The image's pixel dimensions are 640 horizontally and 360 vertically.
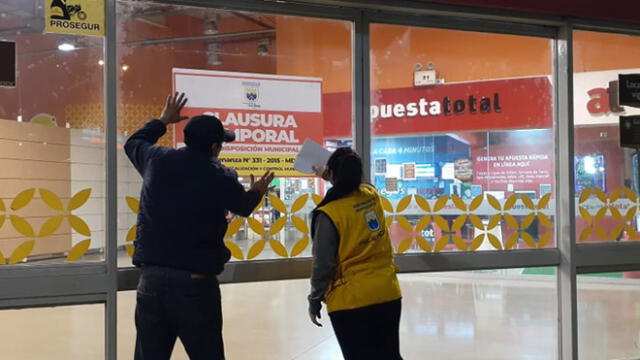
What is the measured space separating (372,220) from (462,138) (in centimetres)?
190

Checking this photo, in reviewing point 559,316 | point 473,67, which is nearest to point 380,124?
point 473,67

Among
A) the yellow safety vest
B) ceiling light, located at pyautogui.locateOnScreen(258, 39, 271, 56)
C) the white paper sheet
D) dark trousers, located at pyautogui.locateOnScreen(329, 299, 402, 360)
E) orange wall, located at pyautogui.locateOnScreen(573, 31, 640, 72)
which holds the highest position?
orange wall, located at pyautogui.locateOnScreen(573, 31, 640, 72)

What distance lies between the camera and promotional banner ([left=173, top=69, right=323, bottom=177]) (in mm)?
3529

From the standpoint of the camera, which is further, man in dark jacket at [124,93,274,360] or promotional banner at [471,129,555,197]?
promotional banner at [471,129,555,197]

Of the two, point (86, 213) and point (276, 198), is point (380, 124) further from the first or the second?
point (86, 213)

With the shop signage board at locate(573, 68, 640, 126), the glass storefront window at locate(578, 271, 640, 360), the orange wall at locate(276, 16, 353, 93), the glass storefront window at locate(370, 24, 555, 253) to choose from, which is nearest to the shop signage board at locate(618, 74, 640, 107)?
the shop signage board at locate(573, 68, 640, 126)

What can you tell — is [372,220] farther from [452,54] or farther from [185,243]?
[452,54]

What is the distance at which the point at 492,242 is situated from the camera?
13.5ft

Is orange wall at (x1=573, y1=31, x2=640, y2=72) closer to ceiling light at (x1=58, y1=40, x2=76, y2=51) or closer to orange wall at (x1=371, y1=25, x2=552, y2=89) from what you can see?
orange wall at (x1=371, y1=25, x2=552, y2=89)

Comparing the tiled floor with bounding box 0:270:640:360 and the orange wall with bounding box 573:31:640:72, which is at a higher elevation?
the orange wall with bounding box 573:31:640:72

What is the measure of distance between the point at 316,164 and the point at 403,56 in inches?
56.4

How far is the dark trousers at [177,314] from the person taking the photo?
2.52m

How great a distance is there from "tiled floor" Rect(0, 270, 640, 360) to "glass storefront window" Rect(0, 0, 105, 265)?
7.19 feet

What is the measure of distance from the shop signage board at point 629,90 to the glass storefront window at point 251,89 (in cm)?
216
